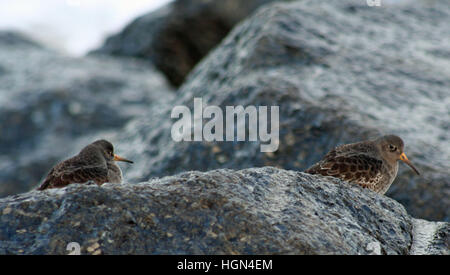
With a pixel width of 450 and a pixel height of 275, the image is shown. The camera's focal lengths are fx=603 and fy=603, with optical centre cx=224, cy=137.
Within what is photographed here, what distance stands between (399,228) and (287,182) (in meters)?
0.95

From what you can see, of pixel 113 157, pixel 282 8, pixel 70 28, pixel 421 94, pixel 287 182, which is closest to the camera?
pixel 287 182

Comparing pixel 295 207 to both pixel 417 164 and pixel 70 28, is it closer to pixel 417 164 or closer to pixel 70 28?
pixel 417 164

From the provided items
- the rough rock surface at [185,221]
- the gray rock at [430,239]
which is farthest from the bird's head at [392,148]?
the rough rock surface at [185,221]

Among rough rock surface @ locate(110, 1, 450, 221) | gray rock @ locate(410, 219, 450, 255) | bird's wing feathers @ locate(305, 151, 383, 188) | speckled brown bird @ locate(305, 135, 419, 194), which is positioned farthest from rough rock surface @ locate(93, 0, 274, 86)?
gray rock @ locate(410, 219, 450, 255)

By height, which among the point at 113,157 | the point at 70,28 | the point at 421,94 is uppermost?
the point at 421,94

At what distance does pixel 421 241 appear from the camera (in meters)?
4.62

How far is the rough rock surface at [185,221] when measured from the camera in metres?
3.71

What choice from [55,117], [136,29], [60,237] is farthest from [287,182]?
[136,29]

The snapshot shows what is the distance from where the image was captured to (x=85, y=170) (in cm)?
622

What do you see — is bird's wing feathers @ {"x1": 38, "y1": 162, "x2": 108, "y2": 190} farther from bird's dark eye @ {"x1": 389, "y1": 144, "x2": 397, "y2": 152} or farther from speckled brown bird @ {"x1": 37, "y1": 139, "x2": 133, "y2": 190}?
bird's dark eye @ {"x1": 389, "y1": 144, "x2": 397, "y2": 152}

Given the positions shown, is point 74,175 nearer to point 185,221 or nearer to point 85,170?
point 85,170
